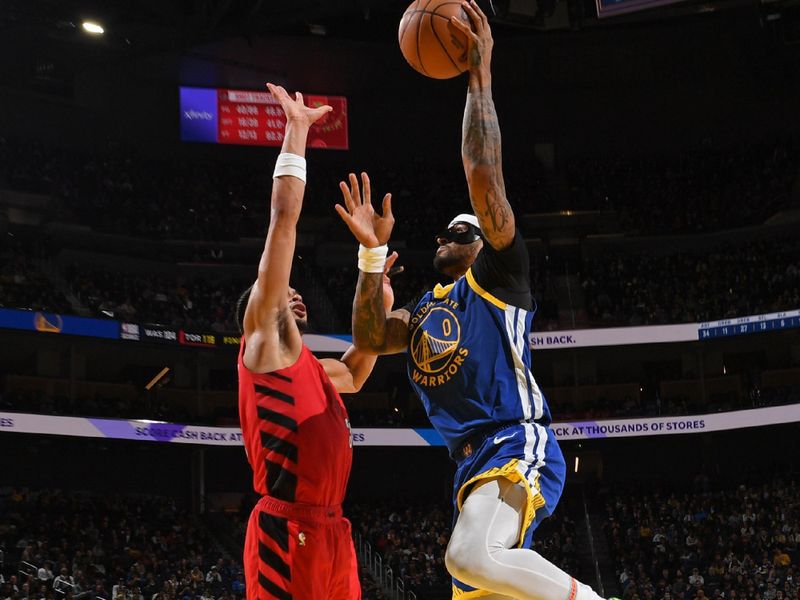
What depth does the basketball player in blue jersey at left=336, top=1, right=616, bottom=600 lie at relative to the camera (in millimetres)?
4586

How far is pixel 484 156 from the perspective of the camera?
4875mm

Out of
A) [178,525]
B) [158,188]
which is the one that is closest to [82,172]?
[158,188]

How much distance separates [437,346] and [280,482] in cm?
103

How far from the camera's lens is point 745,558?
75.7ft

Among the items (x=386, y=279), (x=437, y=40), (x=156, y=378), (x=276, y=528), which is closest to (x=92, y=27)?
(x=156, y=378)

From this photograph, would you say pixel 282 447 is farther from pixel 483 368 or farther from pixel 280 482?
pixel 483 368

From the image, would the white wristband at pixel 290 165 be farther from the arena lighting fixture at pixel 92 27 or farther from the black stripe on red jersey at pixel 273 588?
the arena lighting fixture at pixel 92 27

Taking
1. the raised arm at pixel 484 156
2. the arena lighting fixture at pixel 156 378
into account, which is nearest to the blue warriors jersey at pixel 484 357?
the raised arm at pixel 484 156

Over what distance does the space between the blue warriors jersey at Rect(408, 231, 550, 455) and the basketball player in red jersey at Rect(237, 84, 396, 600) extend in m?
0.55

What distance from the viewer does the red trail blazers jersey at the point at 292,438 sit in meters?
4.70

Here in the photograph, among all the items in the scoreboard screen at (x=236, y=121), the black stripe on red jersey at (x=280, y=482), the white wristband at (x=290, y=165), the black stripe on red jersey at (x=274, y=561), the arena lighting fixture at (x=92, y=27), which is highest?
the arena lighting fixture at (x=92, y=27)

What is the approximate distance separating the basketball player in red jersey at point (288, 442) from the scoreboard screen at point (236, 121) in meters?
27.0

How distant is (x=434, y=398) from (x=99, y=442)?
24.3 metres

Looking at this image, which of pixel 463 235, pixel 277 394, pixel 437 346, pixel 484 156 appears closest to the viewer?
pixel 277 394
